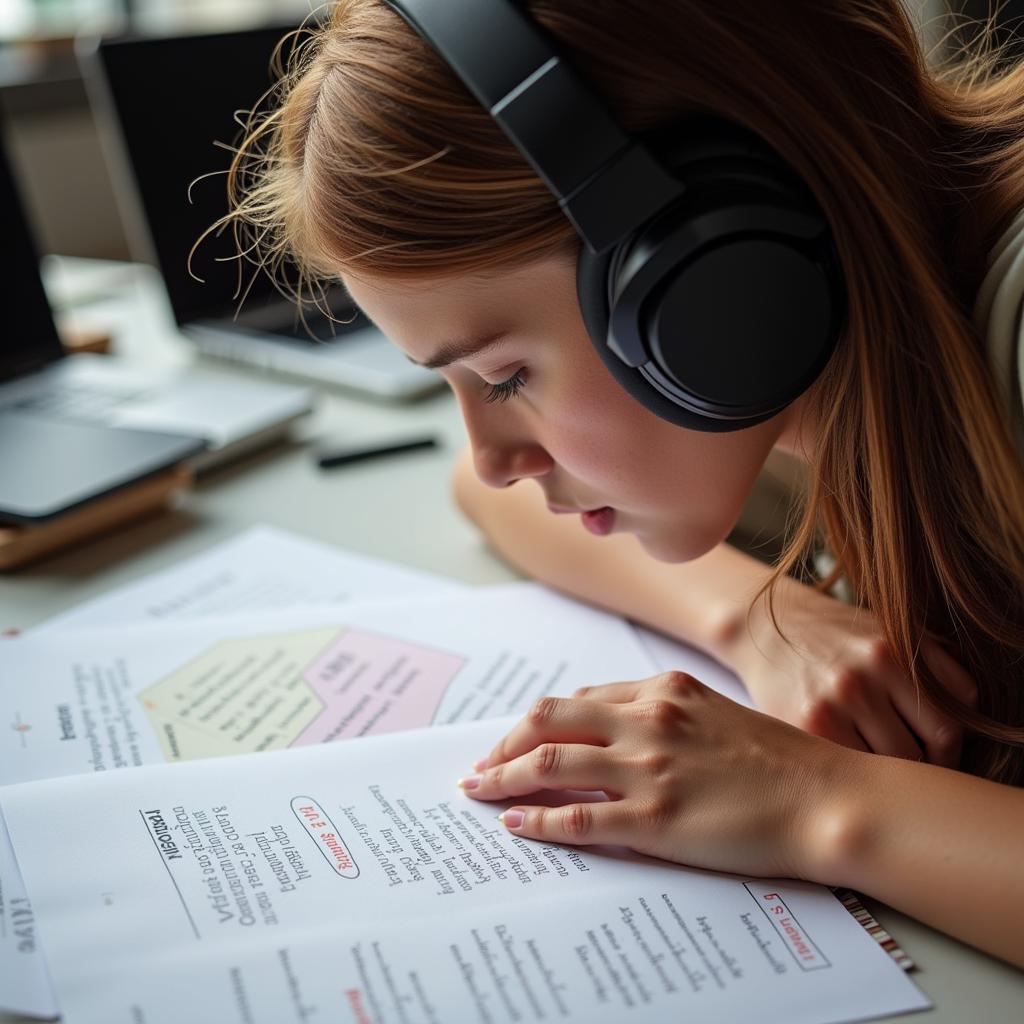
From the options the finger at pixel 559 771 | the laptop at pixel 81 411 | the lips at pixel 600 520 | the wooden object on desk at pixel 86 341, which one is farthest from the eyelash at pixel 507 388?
the wooden object on desk at pixel 86 341

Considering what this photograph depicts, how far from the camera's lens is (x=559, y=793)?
0.61 m

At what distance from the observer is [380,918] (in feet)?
1.68

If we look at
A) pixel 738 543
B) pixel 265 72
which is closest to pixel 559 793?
pixel 738 543

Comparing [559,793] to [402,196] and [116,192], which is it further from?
[116,192]

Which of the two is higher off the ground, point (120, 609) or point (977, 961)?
point (120, 609)

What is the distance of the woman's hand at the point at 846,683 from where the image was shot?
64 centimetres

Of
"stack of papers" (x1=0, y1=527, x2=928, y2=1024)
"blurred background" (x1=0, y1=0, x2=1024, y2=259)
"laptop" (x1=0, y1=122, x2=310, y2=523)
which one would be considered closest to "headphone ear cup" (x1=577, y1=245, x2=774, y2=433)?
"stack of papers" (x1=0, y1=527, x2=928, y2=1024)

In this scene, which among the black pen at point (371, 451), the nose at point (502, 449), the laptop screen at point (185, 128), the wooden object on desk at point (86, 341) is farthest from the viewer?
the wooden object on desk at point (86, 341)

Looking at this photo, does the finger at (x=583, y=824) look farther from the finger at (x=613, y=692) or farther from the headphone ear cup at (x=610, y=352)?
the headphone ear cup at (x=610, y=352)

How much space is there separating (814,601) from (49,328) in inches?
36.6

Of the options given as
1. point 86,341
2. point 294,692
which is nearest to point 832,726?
point 294,692

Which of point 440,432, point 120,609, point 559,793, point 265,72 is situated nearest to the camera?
point 559,793

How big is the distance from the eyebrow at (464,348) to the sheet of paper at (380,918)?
245 millimetres

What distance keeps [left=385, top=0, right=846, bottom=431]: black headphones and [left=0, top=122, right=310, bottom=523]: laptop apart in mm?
560
